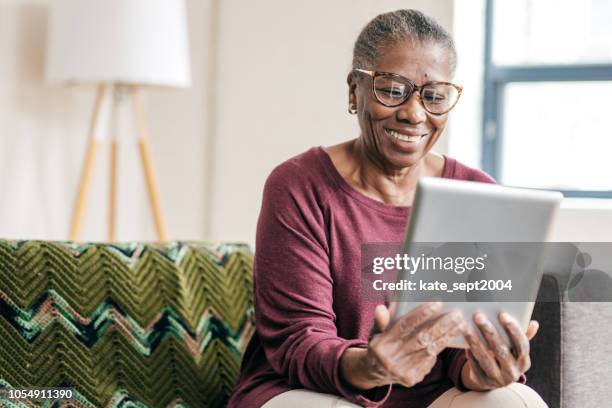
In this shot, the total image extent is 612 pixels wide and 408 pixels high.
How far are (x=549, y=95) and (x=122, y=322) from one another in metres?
2.05

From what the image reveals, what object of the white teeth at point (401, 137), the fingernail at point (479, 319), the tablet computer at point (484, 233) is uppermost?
the white teeth at point (401, 137)

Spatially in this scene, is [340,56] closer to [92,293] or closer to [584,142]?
[584,142]

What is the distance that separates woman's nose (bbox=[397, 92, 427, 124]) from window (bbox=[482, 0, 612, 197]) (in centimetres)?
175

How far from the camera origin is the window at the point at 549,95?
3244 mm

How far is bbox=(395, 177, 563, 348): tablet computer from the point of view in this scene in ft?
4.31

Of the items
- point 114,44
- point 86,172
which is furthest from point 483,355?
point 86,172

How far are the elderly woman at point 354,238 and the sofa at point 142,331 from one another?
18 cm

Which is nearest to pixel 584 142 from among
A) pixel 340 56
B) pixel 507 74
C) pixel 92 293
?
pixel 507 74

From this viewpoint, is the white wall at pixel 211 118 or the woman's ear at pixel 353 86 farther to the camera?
the white wall at pixel 211 118

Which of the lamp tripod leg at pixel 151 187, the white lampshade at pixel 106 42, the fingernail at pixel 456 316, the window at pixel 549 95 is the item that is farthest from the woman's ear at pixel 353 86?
the window at pixel 549 95

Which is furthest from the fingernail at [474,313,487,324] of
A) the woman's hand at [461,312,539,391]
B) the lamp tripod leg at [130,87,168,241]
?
the lamp tripod leg at [130,87,168,241]

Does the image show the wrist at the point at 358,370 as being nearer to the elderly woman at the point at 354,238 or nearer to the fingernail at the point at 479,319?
the elderly woman at the point at 354,238

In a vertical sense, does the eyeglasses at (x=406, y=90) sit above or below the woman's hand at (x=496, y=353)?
above

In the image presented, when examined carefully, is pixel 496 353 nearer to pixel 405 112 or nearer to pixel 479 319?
pixel 479 319
